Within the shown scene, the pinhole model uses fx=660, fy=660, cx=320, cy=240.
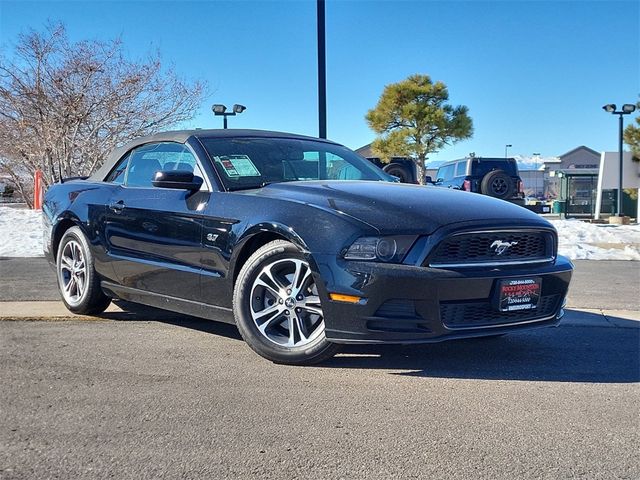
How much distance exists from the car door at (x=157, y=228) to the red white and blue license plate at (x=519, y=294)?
1.84 meters

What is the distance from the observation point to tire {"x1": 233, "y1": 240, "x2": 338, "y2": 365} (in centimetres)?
372

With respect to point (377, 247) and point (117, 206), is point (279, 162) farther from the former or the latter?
point (377, 247)

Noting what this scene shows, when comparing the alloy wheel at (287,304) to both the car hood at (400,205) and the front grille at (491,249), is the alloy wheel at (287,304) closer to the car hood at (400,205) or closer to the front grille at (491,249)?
the car hood at (400,205)

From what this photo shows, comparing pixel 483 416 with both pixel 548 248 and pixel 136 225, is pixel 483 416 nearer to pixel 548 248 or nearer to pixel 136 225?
pixel 548 248

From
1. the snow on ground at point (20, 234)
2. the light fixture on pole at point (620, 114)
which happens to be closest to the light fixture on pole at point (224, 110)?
the snow on ground at point (20, 234)

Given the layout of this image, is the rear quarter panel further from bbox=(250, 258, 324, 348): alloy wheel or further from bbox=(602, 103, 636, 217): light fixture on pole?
bbox=(602, 103, 636, 217): light fixture on pole

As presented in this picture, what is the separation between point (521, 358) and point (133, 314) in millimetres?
3081

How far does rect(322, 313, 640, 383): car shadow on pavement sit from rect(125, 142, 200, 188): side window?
5.81 ft

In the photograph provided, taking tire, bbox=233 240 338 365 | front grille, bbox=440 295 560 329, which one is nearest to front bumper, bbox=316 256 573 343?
front grille, bbox=440 295 560 329

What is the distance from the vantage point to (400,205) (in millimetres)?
3750

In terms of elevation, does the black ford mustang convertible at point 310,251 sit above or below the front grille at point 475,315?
above

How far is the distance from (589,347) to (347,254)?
203 cm

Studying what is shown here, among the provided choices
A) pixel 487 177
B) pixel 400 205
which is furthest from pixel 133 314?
pixel 487 177

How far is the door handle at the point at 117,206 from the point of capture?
4.85 meters
